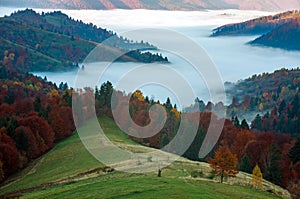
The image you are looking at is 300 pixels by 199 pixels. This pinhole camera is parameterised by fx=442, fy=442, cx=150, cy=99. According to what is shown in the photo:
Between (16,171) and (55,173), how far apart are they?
576 inches

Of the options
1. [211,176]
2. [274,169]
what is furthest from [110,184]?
[274,169]

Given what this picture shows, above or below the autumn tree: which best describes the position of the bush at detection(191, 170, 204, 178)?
below

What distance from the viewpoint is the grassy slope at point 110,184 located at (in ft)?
113

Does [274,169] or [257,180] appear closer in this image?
[257,180]

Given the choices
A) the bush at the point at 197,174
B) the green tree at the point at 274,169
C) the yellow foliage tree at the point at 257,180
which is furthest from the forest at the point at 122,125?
the bush at the point at 197,174

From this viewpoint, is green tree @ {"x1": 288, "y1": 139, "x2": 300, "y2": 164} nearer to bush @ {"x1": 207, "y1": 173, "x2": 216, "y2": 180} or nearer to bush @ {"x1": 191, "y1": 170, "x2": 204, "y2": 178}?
bush @ {"x1": 207, "y1": 173, "x2": 216, "y2": 180}

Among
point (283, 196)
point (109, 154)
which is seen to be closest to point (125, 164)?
point (109, 154)

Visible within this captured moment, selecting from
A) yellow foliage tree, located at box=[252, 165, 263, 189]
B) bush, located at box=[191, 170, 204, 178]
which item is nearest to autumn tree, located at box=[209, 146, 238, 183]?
bush, located at box=[191, 170, 204, 178]

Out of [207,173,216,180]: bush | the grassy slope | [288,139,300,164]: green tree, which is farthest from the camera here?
[288,139,300,164]: green tree

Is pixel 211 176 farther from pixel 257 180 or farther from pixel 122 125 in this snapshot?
pixel 122 125

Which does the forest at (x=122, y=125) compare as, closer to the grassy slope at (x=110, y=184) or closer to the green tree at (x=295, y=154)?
the green tree at (x=295, y=154)

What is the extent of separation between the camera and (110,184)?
127 ft

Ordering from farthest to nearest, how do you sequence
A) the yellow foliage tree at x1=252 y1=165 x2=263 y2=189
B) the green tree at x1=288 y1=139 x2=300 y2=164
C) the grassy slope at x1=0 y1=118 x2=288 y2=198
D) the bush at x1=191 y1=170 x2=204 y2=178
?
the green tree at x1=288 y1=139 x2=300 y2=164 → the bush at x1=191 y1=170 x2=204 y2=178 → the yellow foliage tree at x1=252 y1=165 x2=263 y2=189 → the grassy slope at x1=0 y1=118 x2=288 y2=198

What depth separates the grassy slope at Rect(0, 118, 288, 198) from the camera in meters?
34.5
